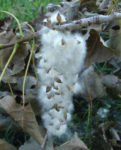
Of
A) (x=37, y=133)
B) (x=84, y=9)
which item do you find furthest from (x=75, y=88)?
(x=84, y=9)

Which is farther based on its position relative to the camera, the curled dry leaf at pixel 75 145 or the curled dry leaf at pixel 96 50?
the curled dry leaf at pixel 96 50

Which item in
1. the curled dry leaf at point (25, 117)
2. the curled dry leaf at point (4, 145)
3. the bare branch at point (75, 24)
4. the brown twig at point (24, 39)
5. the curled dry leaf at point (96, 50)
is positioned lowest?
the curled dry leaf at point (4, 145)

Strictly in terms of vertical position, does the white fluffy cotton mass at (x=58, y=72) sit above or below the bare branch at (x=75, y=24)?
below

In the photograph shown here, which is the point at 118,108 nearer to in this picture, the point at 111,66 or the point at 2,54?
the point at 111,66

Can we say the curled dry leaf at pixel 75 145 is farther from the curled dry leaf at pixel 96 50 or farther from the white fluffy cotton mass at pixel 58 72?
the curled dry leaf at pixel 96 50

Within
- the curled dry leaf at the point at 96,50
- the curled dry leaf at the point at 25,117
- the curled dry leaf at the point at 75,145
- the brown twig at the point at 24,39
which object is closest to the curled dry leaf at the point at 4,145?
the curled dry leaf at the point at 25,117

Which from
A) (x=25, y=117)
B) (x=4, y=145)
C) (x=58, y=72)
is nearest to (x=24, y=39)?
(x=58, y=72)

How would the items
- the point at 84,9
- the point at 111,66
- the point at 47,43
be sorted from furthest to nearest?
the point at 84,9 < the point at 111,66 < the point at 47,43
